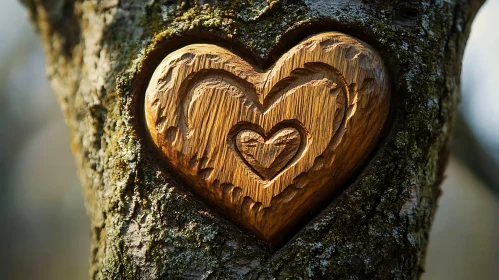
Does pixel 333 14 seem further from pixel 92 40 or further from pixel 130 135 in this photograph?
pixel 92 40

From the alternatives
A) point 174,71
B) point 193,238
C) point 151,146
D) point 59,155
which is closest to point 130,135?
point 151,146

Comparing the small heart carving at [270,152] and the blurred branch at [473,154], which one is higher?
the small heart carving at [270,152]

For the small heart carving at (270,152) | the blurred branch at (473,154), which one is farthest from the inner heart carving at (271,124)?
the blurred branch at (473,154)

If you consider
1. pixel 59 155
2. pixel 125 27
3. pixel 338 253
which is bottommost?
pixel 59 155

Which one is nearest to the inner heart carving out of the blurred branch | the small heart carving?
the small heart carving

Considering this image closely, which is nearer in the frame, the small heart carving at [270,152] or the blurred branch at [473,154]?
the small heart carving at [270,152]

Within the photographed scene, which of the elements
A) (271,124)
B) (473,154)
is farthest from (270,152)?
(473,154)

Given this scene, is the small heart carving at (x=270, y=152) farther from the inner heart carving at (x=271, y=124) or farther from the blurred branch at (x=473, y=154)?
the blurred branch at (x=473, y=154)
